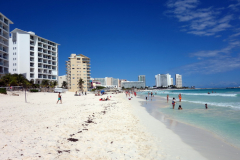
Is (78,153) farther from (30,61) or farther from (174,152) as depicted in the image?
(30,61)

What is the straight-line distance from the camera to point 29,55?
59656 mm

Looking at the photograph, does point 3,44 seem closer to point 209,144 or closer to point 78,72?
point 78,72

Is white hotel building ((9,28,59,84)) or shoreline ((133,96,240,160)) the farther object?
white hotel building ((9,28,59,84))

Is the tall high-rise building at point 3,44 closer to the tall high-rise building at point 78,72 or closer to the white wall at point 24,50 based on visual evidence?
the white wall at point 24,50

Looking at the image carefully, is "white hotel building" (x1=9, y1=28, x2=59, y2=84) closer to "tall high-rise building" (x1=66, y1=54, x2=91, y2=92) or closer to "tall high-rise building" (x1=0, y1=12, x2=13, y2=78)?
"tall high-rise building" (x1=0, y1=12, x2=13, y2=78)

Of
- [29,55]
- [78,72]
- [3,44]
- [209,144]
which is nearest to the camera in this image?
[209,144]

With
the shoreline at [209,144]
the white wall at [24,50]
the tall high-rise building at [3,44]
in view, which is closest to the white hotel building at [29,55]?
the white wall at [24,50]

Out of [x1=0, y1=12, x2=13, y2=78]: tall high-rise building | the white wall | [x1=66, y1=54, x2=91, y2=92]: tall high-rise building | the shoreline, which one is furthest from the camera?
[x1=66, y1=54, x2=91, y2=92]: tall high-rise building

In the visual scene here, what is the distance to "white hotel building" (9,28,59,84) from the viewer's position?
194 ft

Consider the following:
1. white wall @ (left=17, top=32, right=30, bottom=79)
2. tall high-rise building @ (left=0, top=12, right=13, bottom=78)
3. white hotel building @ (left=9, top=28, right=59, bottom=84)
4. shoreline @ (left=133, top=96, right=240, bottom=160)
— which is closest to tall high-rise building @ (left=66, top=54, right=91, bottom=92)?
white hotel building @ (left=9, top=28, right=59, bottom=84)

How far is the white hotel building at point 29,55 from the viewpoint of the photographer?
59094mm

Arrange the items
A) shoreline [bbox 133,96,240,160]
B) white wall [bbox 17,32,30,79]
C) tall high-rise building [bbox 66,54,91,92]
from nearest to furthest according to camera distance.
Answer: shoreline [bbox 133,96,240,160] → white wall [bbox 17,32,30,79] → tall high-rise building [bbox 66,54,91,92]

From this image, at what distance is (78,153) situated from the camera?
5.12 metres

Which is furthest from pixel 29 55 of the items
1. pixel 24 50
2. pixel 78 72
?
pixel 78 72
